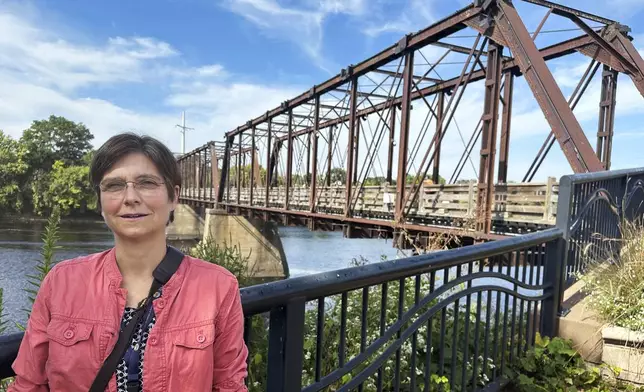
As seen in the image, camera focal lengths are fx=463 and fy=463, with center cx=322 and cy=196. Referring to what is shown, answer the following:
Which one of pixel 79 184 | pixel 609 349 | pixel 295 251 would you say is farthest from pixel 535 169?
pixel 79 184

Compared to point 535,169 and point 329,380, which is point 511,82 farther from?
point 329,380

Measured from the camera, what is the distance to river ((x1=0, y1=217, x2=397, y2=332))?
67.5 feet

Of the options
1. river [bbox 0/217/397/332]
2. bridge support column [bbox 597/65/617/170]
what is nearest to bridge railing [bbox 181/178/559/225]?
river [bbox 0/217/397/332]

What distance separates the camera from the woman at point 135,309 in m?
1.05

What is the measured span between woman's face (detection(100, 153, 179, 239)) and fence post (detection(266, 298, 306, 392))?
1.44 feet

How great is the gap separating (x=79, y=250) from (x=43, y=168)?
41.1m

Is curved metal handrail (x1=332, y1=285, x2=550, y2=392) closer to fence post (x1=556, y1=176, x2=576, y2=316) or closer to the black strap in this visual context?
the black strap

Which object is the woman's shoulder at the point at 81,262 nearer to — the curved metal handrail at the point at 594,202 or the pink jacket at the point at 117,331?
the pink jacket at the point at 117,331

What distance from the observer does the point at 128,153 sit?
125 cm

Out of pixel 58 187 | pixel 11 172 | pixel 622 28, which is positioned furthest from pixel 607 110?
pixel 11 172

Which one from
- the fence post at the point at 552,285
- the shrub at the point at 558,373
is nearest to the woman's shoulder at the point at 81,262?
the shrub at the point at 558,373

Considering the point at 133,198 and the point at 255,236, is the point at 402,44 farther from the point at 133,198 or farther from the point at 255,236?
the point at 255,236

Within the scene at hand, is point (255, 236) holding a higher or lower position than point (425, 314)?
lower

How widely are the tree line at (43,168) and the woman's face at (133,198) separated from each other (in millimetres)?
55123
